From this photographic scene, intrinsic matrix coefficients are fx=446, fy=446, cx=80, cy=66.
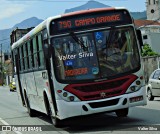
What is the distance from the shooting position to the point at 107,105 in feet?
36.9

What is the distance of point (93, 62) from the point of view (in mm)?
11258

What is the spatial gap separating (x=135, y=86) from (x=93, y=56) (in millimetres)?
1327

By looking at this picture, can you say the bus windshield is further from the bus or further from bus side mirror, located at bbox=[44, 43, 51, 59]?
bus side mirror, located at bbox=[44, 43, 51, 59]

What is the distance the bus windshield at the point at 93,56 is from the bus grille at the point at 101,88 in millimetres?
158

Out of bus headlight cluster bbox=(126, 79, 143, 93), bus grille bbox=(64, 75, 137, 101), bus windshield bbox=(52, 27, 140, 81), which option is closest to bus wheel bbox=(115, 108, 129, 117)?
bus headlight cluster bbox=(126, 79, 143, 93)

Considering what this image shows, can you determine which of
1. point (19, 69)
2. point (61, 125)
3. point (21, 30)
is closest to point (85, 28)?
point (61, 125)

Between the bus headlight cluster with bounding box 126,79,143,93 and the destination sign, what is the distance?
1.57 meters

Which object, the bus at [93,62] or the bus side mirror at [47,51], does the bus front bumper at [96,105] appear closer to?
the bus at [93,62]

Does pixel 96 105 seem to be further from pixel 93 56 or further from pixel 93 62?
pixel 93 56

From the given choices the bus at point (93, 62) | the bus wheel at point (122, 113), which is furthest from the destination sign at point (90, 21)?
the bus wheel at point (122, 113)

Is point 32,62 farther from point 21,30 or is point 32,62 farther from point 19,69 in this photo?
point 21,30

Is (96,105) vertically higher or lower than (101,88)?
lower

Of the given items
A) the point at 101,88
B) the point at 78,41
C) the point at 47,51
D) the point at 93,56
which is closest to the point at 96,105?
the point at 101,88

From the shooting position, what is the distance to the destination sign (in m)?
11.4
